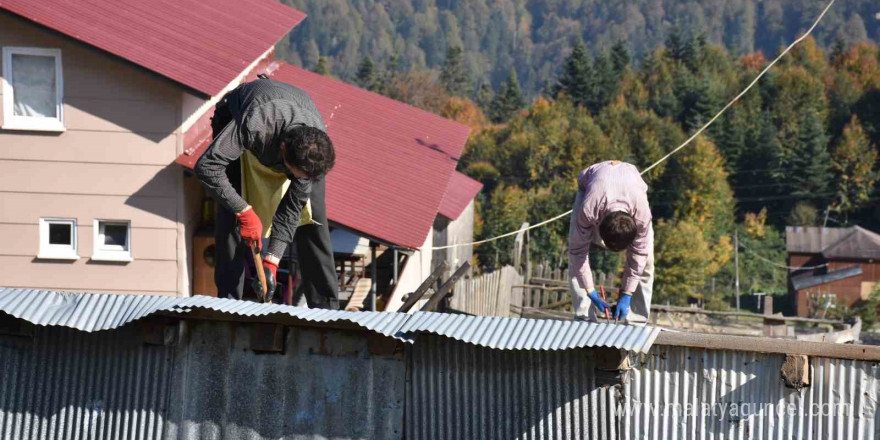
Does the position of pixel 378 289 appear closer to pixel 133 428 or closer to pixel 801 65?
pixel 133 428

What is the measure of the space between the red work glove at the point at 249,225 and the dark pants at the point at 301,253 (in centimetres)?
59

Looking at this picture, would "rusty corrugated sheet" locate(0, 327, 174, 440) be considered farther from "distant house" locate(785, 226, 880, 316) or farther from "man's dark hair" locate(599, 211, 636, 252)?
"distant house" locate(785, 226, 880, 316)

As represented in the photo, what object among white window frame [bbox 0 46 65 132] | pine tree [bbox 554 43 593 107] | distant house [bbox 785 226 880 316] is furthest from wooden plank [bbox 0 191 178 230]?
pine tree [bbox 554 43 593 107]

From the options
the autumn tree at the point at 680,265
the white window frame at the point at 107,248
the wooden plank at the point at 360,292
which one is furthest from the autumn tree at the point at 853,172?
the white window frame at the point at 107,248

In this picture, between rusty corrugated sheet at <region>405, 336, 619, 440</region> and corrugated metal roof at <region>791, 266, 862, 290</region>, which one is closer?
rusty corrugated sheet at <region>405, 336, 619, 440</region>

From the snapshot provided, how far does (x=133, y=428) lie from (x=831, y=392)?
12.9 feet

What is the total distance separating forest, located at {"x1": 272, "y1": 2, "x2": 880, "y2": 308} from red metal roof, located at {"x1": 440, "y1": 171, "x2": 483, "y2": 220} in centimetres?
2176

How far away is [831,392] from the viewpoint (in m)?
6.18

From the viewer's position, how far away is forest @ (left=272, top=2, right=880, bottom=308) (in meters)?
52.2

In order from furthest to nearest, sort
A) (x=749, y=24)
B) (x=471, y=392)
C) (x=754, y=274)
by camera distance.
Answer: (x=749, y=24) → (x=754, y=274) → (x=471, y=392)

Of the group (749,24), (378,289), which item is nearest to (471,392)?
(378,289)

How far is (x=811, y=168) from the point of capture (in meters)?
62.2

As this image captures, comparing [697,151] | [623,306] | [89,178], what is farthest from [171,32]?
[697,151]

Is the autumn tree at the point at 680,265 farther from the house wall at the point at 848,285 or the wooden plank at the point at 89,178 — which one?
the wooden plank at the point at 89,178
